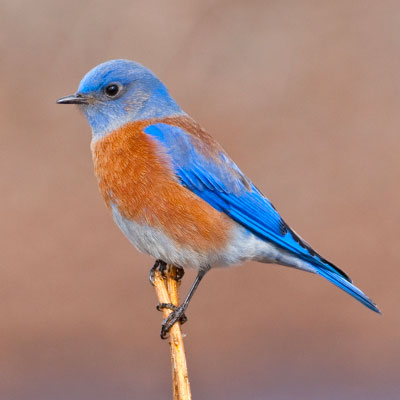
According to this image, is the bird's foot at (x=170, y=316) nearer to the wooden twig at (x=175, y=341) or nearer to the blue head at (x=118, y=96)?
the wooden twig at (x=175, y=341)

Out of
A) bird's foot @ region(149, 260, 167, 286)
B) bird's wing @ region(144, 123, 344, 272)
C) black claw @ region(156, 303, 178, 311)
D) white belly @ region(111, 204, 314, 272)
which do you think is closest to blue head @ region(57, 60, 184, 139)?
bird's wing @ region(144, 123, 344, 272)

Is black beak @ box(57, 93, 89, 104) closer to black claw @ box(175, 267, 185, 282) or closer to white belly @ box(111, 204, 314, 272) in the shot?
white belly @ box(111, 204, 314, 272)

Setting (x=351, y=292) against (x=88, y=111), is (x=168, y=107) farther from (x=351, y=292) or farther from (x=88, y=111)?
(x=351, y=292)

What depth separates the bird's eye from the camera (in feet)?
8.54

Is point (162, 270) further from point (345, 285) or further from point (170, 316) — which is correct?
point (345, 285)

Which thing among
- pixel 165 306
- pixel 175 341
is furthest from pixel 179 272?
pixel 175 341

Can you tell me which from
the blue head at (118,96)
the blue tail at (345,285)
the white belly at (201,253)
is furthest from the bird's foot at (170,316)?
the blue head at (118,96)

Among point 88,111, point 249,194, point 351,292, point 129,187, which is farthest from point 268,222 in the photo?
point 88,111

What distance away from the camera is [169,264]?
2.69 m

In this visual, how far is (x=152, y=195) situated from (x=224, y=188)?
315mm

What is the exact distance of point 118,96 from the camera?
2.62 meters

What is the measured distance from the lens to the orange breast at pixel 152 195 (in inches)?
95.2

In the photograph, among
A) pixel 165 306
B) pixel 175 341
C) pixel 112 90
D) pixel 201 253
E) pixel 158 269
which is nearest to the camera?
pixel 175 341

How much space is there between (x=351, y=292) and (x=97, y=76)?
1305 mm
